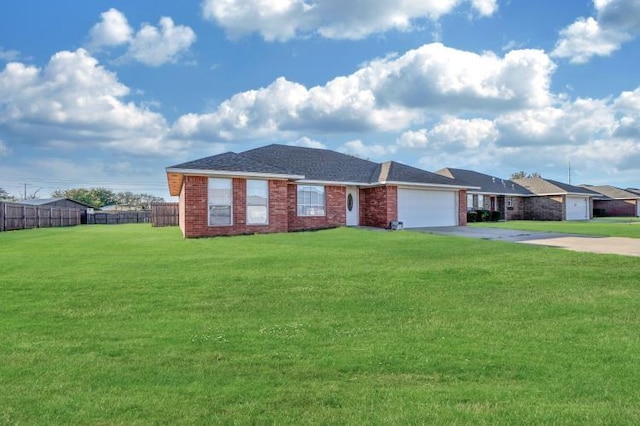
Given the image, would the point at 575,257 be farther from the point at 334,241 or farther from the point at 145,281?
the point at 145,281

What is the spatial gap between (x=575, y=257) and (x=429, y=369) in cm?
847

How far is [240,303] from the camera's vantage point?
703 centimetres

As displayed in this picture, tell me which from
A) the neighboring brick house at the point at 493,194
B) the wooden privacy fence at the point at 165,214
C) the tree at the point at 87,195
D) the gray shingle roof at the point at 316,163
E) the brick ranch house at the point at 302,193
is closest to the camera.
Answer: the brick ranch house at the point at 302,193

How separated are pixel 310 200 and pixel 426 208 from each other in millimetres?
7176

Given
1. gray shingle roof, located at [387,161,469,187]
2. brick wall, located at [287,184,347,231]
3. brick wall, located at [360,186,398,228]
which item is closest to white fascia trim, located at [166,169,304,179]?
brick wall, located at [287,184,347,231]

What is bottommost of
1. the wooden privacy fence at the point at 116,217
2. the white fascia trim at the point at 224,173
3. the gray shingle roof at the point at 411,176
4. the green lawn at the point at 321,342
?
the green lawn at the point at 321,342

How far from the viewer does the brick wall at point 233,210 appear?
56.8 feet

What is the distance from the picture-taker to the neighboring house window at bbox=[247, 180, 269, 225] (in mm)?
18594

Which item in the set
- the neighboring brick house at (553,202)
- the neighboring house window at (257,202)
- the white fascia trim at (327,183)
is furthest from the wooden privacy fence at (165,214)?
the neighboring brick house at (553,202)

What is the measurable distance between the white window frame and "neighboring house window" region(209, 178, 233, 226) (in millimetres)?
4187

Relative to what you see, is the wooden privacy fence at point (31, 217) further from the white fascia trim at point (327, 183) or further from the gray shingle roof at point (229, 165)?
the white fascia trim at point (327, 183)

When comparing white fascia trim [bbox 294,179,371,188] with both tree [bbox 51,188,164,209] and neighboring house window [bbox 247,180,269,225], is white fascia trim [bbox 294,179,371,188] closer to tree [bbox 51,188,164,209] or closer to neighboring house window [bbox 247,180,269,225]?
neighboring house window [bbox 247,180,269,225]

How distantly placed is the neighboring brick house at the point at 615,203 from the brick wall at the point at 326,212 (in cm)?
4278

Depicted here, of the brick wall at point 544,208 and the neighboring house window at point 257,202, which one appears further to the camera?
the brick wall at point 544,208
